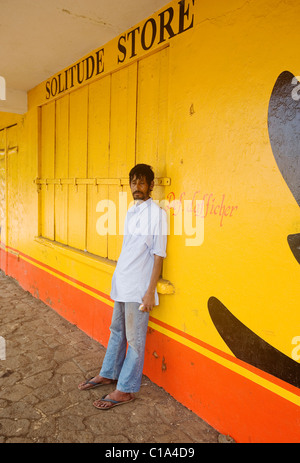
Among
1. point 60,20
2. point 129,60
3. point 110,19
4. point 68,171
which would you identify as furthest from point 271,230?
point 68,171

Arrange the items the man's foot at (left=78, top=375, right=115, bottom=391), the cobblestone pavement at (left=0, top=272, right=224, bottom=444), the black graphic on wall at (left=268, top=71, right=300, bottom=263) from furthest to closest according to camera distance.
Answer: the man's foot at (left=78, top=375, right=115, bottom=391) < the cobblestone pavement at (left=0, top=272, right=224, bottom=444) < the black graphic on wall at (left=268, top=71, right=300, bottom=263)

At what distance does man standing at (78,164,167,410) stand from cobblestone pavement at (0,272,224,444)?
193 millimetres

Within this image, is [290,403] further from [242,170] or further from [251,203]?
[242,170]

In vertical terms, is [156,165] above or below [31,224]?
above

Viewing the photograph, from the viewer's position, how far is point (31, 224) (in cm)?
572

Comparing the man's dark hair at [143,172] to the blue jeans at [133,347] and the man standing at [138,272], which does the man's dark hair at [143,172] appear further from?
the blue jeans at [133,347]

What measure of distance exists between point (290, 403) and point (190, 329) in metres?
0.91

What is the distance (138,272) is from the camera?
2.81 meters

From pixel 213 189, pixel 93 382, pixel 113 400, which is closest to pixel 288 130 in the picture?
pixel 213 189

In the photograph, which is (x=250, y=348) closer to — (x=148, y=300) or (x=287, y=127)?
(x=148, y=300)

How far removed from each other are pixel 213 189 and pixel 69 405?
215 centimetres

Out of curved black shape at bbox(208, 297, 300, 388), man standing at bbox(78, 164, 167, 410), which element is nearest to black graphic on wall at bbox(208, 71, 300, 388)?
curved black shape at bbox(208, 297, 300, 388)

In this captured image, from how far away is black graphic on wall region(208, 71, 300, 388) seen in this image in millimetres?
1999

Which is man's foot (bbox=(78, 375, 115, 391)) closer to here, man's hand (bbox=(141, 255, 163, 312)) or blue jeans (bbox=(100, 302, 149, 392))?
blue jeans (bbox=(100, 302, 149, 392))
